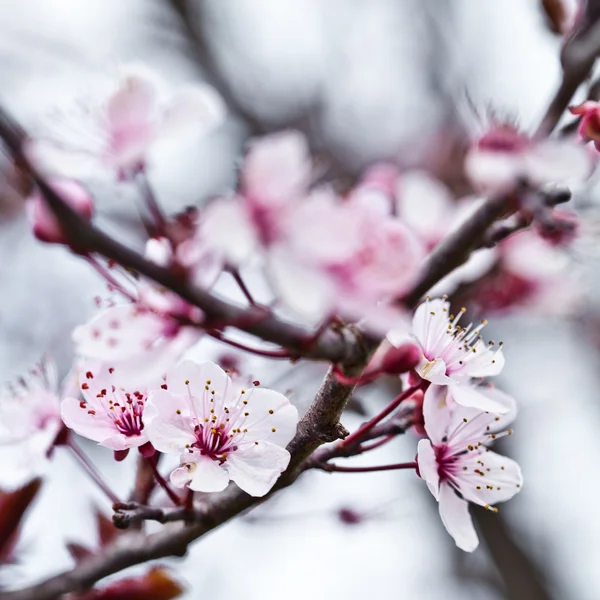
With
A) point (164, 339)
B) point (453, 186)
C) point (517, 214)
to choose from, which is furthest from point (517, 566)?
point (164, 339)

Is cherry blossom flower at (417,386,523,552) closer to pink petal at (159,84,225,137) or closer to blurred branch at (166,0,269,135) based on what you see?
pink petal at (159,84,225,137)

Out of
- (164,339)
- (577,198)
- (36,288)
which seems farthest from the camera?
(36,288)

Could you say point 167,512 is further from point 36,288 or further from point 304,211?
point 36,288

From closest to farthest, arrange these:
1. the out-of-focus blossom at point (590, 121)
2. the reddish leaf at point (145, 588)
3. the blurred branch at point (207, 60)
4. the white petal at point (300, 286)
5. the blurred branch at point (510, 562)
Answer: the white petal at point (300, 286)
the out-of-focus blossom at point (590, 121)
the reddish leaf at point (145, 588)
the blurred branch at point (510, 562)
the blurred branch at point (207, 60)

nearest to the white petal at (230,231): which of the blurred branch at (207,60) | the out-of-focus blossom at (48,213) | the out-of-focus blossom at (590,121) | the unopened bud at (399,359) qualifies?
the out-of-focus blossom at (48,213)

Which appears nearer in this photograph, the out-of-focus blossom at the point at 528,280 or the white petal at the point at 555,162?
the white petal at the point at 555,162

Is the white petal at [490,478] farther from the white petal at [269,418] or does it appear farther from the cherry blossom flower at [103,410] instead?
the cherry blossom flower at [103,410]
